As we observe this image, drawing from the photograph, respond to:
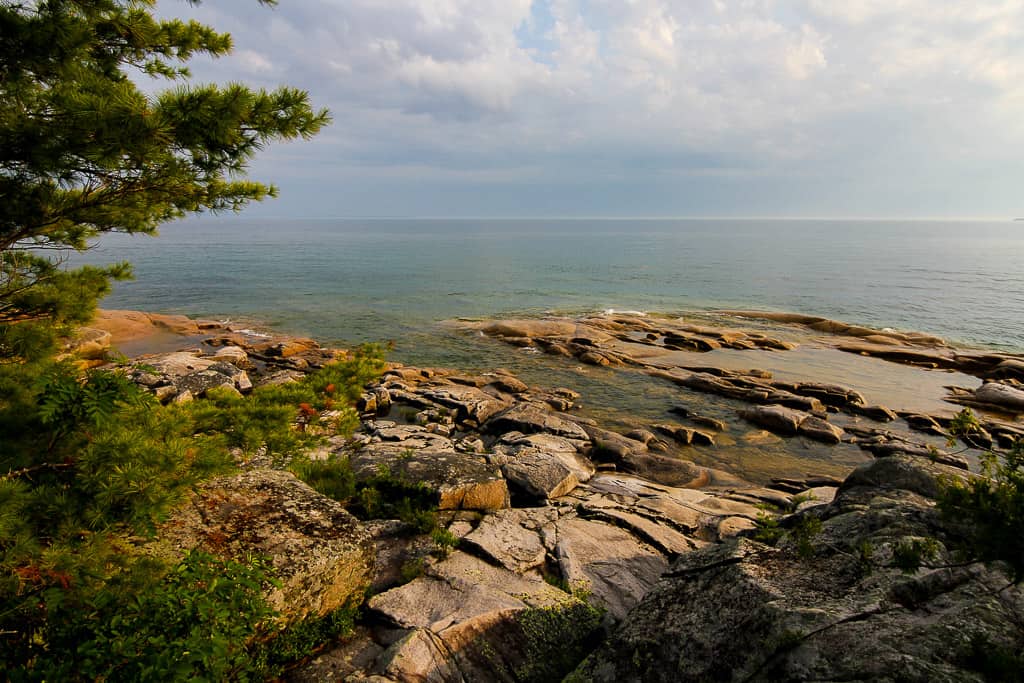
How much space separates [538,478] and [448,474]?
2.38 m

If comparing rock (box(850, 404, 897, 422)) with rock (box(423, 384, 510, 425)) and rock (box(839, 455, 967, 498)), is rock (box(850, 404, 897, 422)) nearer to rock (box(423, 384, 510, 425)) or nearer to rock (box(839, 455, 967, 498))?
rock (box(839, 455, 967, 498))

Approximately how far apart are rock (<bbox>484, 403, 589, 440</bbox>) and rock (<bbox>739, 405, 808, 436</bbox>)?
816 centimetres

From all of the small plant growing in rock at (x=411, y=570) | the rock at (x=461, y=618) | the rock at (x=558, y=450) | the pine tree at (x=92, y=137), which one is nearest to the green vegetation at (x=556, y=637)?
the rock at (x=461, y=618)

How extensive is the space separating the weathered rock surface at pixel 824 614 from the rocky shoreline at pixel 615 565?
16mm

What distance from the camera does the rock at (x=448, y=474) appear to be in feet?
30.2

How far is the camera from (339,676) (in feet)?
16.6

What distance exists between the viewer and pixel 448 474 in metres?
9.64

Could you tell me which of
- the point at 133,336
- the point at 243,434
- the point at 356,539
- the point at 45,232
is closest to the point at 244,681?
Result: the point at 356,539

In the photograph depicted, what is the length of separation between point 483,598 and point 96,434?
4.88 metres

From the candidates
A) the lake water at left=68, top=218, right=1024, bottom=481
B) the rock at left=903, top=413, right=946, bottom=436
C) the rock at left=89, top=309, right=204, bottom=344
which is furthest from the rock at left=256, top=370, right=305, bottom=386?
the rock at left=903, top=413, right=946, bottom=436

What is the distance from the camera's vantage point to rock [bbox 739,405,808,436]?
18.4m

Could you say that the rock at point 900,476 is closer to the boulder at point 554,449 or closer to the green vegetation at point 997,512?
the green vegetation at point 997,512

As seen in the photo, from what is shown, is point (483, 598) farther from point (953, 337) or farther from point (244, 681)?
point (953, 337)

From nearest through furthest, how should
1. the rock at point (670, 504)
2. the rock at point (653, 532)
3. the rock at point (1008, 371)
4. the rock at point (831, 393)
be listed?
the rock at point (653, 532)
the rock at point (670, 504)
the rock at point (831, 393)
the rock at point (1008, 371)
